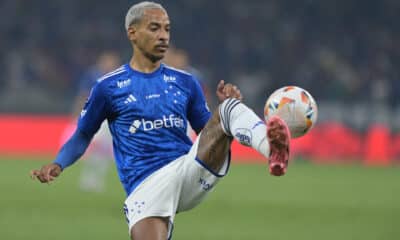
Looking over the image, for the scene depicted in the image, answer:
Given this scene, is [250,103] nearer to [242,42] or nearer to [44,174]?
[242,42]

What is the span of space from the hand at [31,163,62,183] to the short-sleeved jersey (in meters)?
0.40

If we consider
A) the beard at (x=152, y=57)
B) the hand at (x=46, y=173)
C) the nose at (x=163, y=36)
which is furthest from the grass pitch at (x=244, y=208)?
the nose at (x=163, y=36)

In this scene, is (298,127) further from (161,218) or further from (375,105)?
(375,105)

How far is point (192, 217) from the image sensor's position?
1222 cm

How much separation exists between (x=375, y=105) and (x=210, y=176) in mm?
15029

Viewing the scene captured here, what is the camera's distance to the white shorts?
6270 millimetres

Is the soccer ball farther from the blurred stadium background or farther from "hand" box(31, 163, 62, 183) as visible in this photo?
the blurred stadium background

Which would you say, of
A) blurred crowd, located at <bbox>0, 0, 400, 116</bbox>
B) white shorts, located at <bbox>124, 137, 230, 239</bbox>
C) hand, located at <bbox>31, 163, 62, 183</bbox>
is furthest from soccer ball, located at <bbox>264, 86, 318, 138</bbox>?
blurred crowd, located at <bbox>0, 0, 400, 116</bbox>

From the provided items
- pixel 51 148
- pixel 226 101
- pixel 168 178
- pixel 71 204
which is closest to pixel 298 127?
pixel 226 101

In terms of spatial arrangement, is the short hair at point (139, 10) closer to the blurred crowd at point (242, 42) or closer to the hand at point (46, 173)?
the hand at point (46, 173)

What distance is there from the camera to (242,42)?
78.4ft

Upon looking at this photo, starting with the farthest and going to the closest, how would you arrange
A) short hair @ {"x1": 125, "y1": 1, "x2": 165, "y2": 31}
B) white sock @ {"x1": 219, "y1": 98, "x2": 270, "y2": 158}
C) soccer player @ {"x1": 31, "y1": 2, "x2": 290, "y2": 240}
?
1. short hair @ {"x1": 125, "y1": 1, "x2": 165, "y2": 31}
2. soccer player @ {"x1": 31, "y1": 2, "x2": 290, "y2": 240}
3. white sock @ {"x1": 219, "y1": 98, "x2": 270, "y2": 158}

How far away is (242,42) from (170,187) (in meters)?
17.7

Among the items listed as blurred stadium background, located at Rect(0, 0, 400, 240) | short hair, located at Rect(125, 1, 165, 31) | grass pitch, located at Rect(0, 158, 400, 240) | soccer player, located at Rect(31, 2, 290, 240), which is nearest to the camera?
soccer player, located at Rect(31, 2, 290, 240)
